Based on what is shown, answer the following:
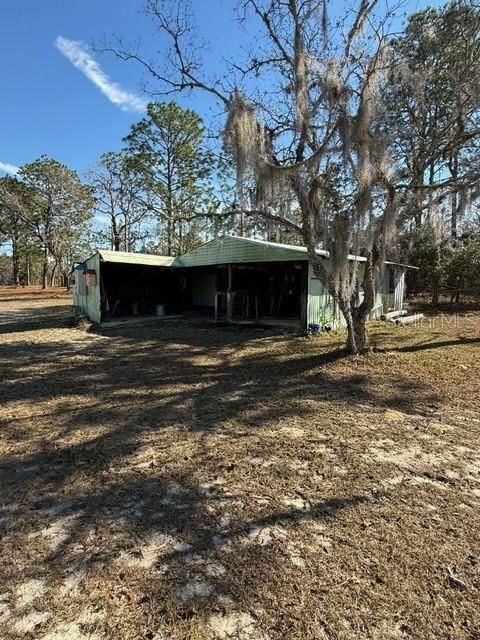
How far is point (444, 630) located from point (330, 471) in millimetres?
1316

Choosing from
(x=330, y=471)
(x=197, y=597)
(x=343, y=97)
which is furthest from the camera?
(x=343, y=97)

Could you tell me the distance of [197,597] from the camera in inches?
67.5

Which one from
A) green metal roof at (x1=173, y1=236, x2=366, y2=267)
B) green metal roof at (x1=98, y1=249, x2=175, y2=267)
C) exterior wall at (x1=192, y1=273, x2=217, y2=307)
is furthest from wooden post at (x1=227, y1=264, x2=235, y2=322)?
exterior wall at (x1=192, y1=273, x2=217, y2=307)

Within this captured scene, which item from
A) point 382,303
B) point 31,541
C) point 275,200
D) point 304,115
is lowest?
point 31,541

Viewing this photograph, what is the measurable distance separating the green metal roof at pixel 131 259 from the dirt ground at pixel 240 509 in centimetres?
672

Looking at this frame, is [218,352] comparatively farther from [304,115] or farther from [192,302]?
[192,302]

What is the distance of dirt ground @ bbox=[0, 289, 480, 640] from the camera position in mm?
1636

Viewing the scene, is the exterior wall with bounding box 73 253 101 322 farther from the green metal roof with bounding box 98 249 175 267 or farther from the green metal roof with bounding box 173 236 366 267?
the green metal roof with bounding box 173 236 366 267

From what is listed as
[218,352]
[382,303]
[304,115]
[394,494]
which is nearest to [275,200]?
[304,115]

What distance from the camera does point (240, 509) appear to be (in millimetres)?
2383

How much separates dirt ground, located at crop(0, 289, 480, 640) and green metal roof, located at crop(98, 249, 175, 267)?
672 cm

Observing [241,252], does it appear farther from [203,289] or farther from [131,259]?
[203,289]

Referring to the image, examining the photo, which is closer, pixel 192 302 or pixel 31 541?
pixel 31 541

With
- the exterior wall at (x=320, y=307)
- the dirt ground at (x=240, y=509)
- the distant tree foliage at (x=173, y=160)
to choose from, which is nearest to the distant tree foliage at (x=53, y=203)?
→ the distant tree foliage at (x=173, y=160)
